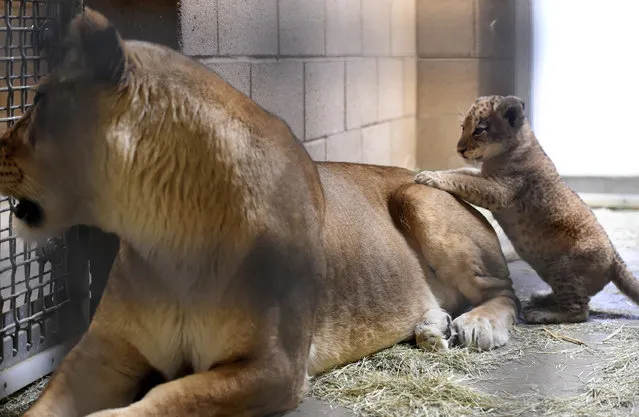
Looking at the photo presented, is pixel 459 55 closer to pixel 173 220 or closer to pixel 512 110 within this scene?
pixel 512 110

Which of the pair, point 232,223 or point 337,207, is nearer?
point 232,223

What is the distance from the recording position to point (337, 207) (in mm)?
2807

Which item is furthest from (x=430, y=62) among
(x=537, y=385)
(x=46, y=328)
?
(x=46, y=328)

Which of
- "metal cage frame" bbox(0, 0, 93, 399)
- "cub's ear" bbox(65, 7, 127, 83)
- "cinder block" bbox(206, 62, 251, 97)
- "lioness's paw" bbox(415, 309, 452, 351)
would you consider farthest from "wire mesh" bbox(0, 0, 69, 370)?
"lioness's paw" bbox(415, 309, 452, 351)

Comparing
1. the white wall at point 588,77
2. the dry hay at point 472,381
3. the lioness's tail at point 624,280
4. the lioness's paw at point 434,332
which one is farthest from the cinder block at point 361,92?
the lioness's tail at point 624,280

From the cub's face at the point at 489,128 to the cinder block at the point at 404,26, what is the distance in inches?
13.7

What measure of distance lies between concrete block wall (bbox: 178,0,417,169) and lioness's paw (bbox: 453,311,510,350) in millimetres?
628

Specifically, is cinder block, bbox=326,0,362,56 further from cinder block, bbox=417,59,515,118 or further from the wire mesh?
the wire mesh

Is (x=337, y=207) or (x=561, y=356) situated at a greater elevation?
(x=337, y=207)

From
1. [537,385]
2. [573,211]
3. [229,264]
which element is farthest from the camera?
[573,211]

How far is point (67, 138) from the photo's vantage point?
6.63 feet

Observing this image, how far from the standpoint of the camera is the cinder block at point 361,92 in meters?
2.88

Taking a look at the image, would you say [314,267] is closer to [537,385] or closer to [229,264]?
[229,264]

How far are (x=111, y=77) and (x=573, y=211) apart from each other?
6.23 ft
